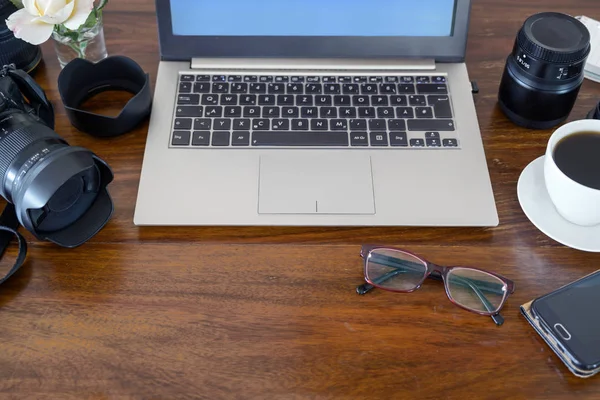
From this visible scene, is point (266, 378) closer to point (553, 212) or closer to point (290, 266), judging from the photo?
point (290, 266)

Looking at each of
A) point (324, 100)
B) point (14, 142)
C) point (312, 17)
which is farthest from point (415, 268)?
point (14, 142)

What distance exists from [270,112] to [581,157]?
38 cm

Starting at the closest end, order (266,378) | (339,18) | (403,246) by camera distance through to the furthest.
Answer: (266,378) → (403,246) → (339,18)

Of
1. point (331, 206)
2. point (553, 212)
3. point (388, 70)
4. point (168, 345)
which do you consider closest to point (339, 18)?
point (388, 70)

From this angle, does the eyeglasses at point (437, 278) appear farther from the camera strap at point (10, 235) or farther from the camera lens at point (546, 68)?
the camera strap at point (10, 235)

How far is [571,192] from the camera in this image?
0.69 metres

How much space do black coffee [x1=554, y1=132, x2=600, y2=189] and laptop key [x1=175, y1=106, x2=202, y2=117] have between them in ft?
1.46

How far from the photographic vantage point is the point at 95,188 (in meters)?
0.75

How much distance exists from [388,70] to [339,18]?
10 centimetres

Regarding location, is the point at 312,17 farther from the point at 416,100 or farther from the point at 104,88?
the point at 104,88

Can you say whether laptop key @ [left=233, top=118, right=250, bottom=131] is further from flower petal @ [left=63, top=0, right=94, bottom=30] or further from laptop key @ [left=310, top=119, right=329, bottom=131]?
flower petal @ [left=63, top=0, right=94, bottom=30]

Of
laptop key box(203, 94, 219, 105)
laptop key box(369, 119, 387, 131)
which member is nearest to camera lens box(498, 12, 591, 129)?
laptop key box(369, 119, 387, 131)

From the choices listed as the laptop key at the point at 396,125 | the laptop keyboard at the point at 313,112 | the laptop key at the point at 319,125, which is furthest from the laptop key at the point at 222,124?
the laptop key at the point at 396,125

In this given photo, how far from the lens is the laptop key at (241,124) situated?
82 cm
